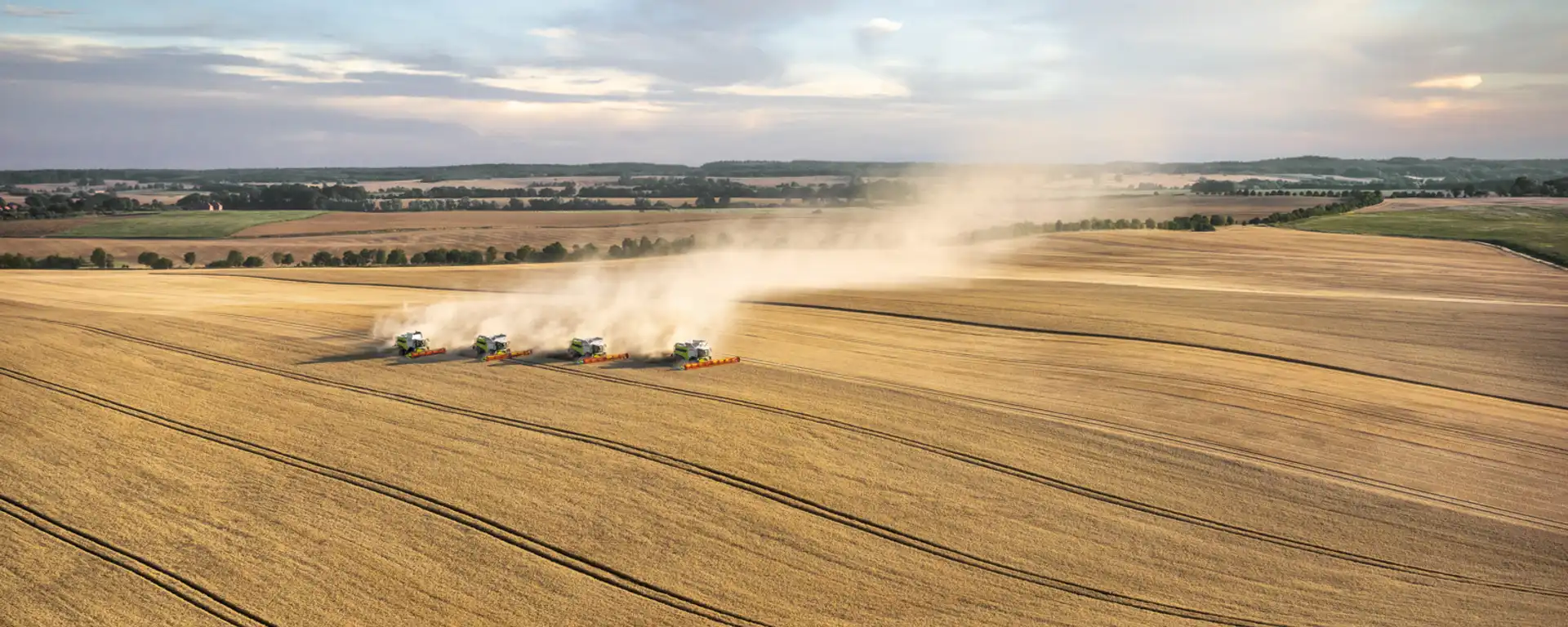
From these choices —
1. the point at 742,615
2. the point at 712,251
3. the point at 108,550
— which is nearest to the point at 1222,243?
the point at 712,251

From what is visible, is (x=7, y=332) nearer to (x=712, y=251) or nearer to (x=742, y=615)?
(x=742, y=615)

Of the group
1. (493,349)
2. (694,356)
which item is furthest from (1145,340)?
(493,349)

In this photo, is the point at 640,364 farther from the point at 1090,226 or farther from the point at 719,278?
the point at 1090,226

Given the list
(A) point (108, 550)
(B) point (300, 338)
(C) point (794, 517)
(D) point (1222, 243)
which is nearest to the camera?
(A) point (108, 550)

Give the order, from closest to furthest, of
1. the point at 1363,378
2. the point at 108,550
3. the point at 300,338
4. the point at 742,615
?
the point at 742,615, the point at 108,550, the point at 1363,378, the point at 300,338

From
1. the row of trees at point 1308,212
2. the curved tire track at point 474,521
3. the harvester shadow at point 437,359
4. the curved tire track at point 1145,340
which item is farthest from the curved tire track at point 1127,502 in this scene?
the row of trees at point 1308,212

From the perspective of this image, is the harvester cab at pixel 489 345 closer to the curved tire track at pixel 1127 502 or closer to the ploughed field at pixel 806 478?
the ploughed field at pixel 806 478

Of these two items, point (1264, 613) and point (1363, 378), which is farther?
point (1363, 378)
